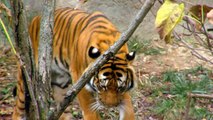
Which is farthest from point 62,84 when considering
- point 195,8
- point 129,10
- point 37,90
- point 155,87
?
point 195,8

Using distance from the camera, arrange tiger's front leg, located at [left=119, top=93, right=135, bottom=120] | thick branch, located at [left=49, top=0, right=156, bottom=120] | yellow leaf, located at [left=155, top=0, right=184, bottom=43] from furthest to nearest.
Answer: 1. tiger's front leg, located at [left=119, top=93, right=135, bottom=120]
2. thick branch, located at [left=49, top=0, right=156, bottom=120]
3. yellow leaf, located at [left=155, top=0, right=184, bottom=43]

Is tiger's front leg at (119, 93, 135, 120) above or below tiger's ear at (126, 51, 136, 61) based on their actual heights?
below

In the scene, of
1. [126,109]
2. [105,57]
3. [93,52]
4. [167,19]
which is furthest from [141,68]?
[167,19]

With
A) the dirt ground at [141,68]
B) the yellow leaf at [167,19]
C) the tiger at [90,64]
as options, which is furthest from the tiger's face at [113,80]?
the yellow leaf at [167,19]

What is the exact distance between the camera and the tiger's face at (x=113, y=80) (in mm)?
4129

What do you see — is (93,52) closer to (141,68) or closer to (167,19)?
(141,68)

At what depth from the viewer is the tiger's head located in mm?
4133

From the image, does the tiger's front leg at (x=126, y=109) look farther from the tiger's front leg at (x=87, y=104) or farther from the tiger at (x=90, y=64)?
the tiger's front leg at (x=87, y=104)

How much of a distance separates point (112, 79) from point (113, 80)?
0.01 metres

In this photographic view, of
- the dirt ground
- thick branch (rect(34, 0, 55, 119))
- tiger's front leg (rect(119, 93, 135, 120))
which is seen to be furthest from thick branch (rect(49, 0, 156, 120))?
the dirt ground

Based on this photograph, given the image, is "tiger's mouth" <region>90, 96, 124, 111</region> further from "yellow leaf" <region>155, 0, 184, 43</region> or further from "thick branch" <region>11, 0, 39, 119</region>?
"yellow leaf" <region>155, 0, 184, 43</region>

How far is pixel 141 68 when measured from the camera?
625 centimetres

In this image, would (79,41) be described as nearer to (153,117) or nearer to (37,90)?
(153,117)

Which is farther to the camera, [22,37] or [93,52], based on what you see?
[93,52]
